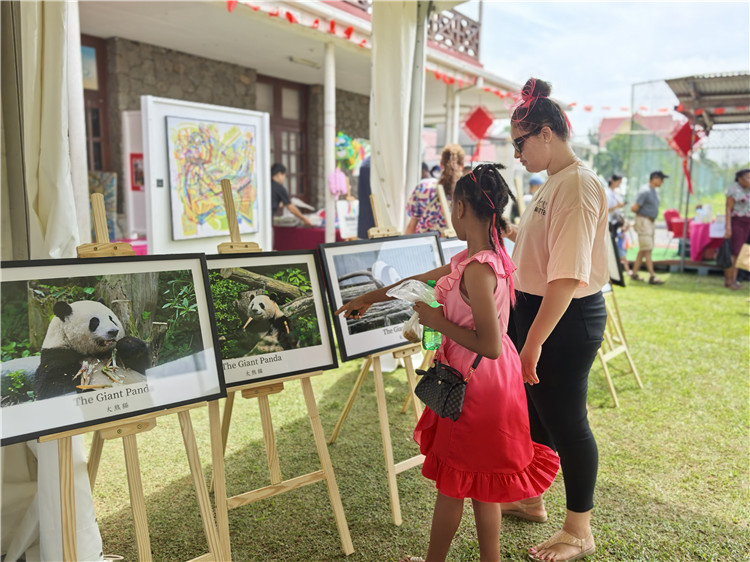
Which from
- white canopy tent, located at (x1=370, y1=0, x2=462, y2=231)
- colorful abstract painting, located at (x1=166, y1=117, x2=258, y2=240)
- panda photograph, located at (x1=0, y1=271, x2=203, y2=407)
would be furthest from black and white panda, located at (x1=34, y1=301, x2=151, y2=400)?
colorful abstract painting, located at (x1=166, y1=117, x2=258, y2=240)

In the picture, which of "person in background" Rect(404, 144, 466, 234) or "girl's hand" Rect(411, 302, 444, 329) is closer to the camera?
"girl's hand" Rect(411, 302, 444, 329)

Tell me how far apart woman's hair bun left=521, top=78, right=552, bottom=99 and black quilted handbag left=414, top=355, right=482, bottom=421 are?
34.2 inches

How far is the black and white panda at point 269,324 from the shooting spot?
6.61 feet

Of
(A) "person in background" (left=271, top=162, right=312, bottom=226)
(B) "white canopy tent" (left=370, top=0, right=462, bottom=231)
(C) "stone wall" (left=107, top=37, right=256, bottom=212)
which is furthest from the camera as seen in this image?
(A) "person in background" (left=271, top=162, right=312, bottom=226)

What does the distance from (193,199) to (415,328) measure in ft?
10.6

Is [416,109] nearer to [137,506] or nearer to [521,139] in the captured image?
[521,139]

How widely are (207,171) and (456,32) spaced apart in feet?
19.8

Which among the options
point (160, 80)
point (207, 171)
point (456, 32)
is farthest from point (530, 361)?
point (456, 32)

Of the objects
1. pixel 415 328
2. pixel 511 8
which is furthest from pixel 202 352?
pixel 511 8

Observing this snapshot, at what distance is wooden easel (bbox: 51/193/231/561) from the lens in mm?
1514

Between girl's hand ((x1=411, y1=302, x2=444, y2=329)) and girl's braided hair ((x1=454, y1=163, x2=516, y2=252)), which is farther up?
girl's braided hair ((x1=454, y1=163, x2=516, y2=252))

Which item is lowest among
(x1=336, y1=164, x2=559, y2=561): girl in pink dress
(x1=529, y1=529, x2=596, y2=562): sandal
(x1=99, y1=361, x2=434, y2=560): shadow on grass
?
(x1=99, y1=361, x2=434, y2=560): shadow on grass

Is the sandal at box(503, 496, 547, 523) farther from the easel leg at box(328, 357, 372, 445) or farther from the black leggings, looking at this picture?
the easel leg at box(328, 357, 372, 445)

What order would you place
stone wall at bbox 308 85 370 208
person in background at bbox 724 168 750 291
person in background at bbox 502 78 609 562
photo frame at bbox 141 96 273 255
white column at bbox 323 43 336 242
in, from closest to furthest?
person in background at bbox 502 78 609 562 → photo frame at bbox 141 96 273 255 → white column at bbox 323 43 336 242 → person in background at bbox 724 168 750 291 → stone wall at bbox 308 85 370 208
